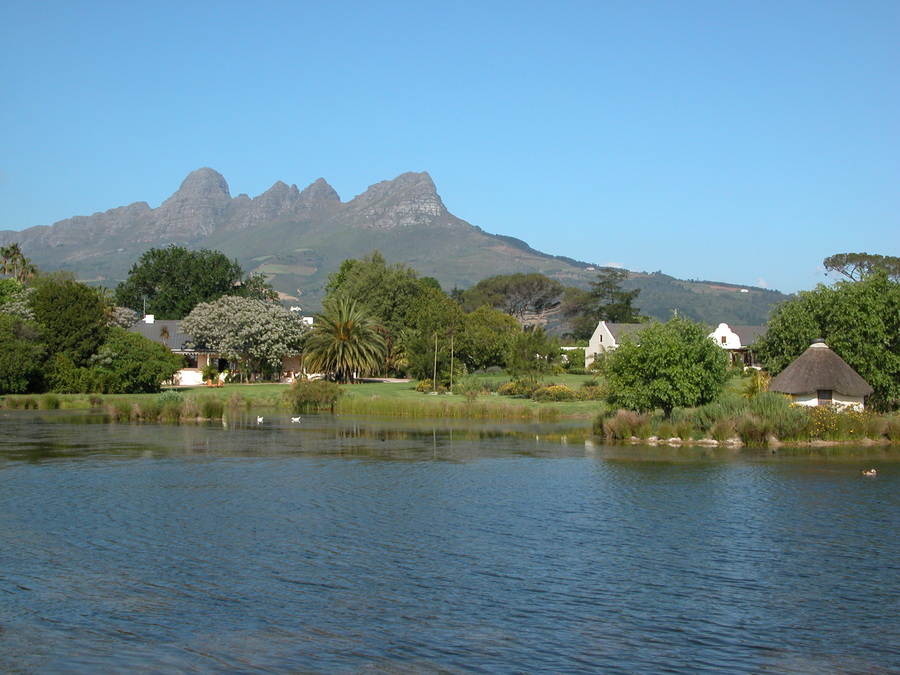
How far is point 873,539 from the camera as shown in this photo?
1884 cm

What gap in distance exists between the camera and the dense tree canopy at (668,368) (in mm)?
37125

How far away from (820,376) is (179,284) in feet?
288

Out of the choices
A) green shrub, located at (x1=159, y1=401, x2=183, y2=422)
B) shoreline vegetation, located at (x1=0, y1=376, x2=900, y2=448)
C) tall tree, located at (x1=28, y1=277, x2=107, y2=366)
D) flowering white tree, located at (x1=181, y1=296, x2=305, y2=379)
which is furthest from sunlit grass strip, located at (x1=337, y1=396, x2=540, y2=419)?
flowering white tree, located at (x1=181, y1=296, x2=305, y2=379)

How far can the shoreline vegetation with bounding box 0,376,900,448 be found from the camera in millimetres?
36250

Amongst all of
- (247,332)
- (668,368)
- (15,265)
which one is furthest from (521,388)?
(15,265)

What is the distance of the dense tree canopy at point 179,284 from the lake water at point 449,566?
79765 mm

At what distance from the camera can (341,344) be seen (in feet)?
234

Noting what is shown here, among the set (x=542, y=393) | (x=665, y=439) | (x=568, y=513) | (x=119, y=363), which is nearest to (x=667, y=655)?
(x=568, y=513)

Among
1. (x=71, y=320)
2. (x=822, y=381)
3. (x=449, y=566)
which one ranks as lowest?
(x=449, y=566)

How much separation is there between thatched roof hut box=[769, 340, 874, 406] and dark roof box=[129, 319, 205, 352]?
63.0 metres

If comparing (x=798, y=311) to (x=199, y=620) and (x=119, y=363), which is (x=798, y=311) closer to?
(x=199, y=620)

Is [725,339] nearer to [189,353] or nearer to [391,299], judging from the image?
[391,299]

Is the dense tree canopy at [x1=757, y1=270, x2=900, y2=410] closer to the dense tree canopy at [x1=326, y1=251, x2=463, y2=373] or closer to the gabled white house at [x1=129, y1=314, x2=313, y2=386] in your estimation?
the dense tree canopy at [x1=326, y1=251, x2=463, y2=373]

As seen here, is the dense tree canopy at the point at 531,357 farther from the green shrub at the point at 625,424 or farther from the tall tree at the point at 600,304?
the tall tree at the point at 600,304
